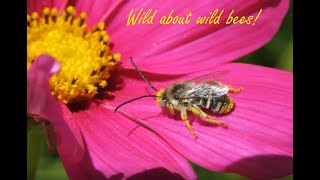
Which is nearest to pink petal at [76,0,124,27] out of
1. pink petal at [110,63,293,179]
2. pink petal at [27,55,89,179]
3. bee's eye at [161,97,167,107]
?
pink petal at [110,63,293,179]

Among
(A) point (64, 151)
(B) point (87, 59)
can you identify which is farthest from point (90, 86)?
(A) point (64, 151)

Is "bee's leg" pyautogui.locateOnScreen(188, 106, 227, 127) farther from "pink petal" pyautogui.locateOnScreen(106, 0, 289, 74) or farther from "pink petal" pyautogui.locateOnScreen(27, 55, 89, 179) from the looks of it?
"pink petal" pyautogui.locateOnScreen(27, 55, 89, 179)

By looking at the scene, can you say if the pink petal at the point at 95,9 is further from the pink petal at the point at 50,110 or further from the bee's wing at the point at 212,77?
the pink petal at the point at 50,110

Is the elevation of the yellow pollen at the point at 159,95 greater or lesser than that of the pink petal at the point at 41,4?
lesser

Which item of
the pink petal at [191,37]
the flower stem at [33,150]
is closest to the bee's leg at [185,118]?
the pink petal at [191,37]

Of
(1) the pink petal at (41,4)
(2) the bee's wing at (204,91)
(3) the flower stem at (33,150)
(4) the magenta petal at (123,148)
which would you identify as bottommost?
(3) the flower stem at (33,150)

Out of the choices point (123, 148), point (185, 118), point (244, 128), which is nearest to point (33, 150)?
point (123, 148)

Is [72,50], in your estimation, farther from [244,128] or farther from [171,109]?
[244,128]
